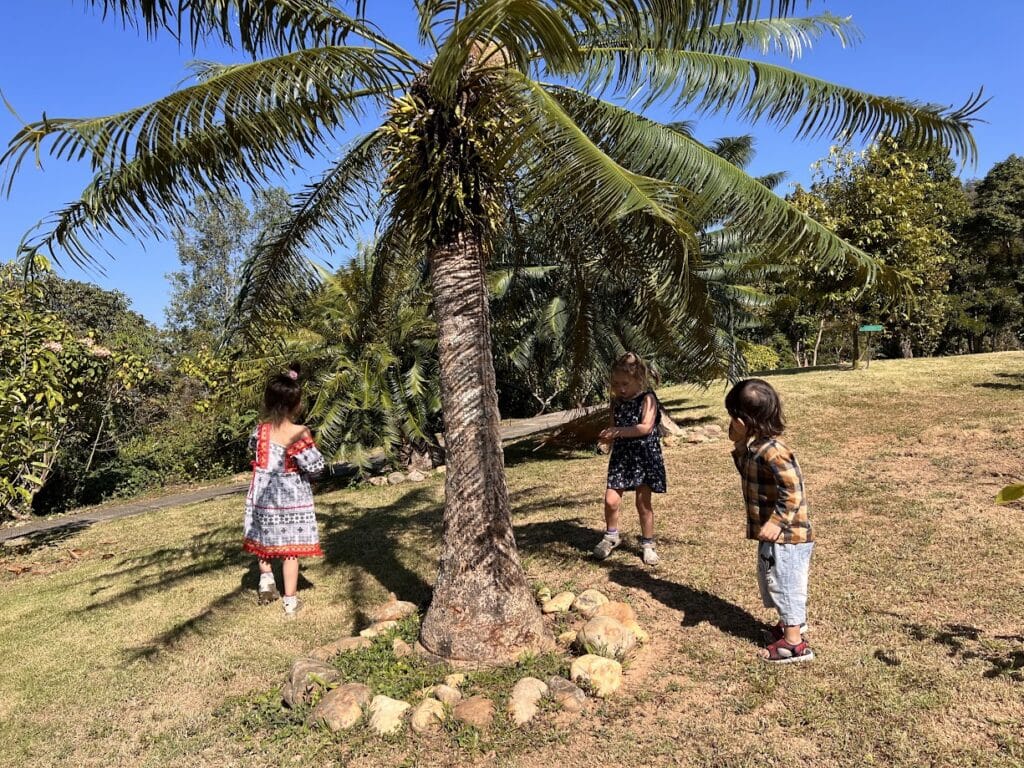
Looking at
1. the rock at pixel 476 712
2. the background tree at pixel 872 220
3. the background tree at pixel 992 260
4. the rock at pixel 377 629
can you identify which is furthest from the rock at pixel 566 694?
the background tree at pixel 992 260

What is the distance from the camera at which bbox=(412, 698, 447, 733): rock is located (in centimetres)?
333

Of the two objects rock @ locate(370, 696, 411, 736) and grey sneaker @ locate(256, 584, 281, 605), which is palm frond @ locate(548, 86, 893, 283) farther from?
Answer: grey sneaker @ locate(256, 584, 281, 605)

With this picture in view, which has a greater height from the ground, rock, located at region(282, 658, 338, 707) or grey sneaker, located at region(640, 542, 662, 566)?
grey sneaker, located at region(640, 542, 662, 566)

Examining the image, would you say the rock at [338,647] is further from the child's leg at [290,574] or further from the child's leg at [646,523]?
the child's leg at [646,523]

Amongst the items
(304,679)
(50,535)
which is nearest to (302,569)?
(304,679)

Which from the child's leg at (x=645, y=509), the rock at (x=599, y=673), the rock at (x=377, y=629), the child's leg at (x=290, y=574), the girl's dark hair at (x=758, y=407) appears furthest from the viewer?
the child's leg at (x=645, y=509)

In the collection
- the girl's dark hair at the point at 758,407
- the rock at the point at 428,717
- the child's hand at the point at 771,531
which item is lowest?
the rock at the point at 428,717

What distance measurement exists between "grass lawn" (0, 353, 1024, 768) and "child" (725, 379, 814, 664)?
0.78 ft

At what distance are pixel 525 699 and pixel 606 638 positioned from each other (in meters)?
0.67

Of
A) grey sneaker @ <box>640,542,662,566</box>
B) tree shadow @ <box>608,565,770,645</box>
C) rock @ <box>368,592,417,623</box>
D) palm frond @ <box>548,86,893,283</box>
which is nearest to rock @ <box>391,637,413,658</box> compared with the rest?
rock @ <box>368,592,417,623</box>

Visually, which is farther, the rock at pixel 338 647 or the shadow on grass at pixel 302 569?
the shadow on grass at pixel 302 569

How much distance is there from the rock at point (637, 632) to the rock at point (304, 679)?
1.71 m

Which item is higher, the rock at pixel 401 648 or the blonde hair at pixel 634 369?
the blonde hair at pixel 634 369

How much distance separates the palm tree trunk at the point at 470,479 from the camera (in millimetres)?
4023
